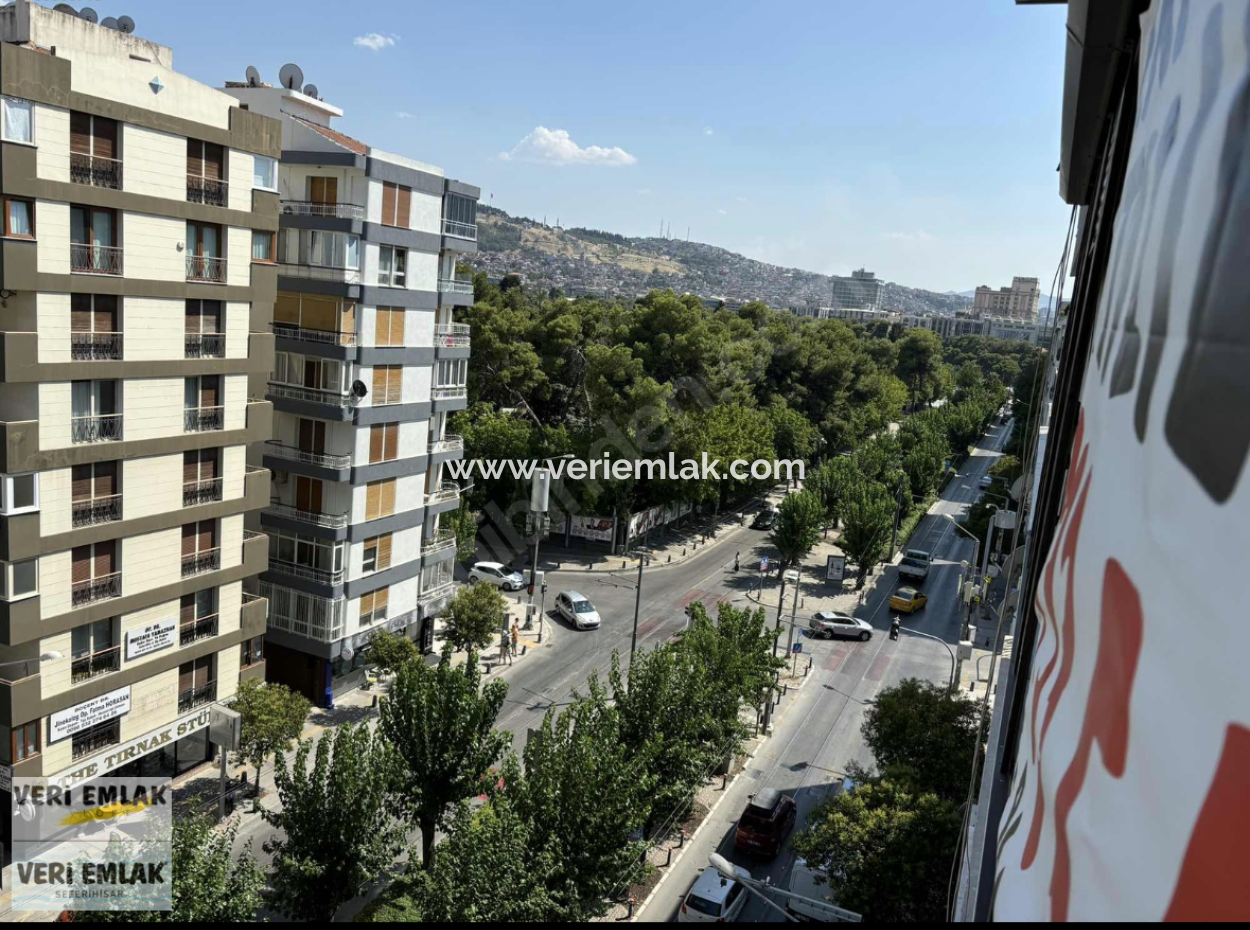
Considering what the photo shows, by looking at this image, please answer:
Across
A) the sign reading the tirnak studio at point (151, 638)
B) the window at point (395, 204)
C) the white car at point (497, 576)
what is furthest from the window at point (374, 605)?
the white car at point (497, 576)

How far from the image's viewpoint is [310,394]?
26.5 m

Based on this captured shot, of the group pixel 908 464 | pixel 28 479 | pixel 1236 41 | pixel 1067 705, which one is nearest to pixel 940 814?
pixel 1067 705

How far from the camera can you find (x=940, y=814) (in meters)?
17.6

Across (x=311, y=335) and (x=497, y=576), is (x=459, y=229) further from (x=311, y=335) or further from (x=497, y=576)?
(x=497, y=576)

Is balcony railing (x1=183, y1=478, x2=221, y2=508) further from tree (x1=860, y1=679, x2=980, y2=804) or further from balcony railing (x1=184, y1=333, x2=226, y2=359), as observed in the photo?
tree (x1=860, y1=679, x2=980, y2=804)

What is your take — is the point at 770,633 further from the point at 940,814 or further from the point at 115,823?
the point at 115,823

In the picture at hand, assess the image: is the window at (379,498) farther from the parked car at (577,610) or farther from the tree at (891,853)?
the tree at (891,853)

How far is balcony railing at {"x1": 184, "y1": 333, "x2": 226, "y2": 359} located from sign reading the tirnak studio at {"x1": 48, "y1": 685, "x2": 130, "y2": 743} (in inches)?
304

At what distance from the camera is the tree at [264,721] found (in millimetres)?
21797

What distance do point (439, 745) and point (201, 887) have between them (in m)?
5.86

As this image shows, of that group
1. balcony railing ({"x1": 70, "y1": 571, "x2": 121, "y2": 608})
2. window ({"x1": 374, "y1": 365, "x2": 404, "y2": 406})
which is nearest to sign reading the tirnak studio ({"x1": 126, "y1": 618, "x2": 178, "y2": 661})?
balcony railing ({"x1": 70, "y1": 571, "x2": 121, "y2": 608})

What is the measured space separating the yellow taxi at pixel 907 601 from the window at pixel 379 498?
25786 mm

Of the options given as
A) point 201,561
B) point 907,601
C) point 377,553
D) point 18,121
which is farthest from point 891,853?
point 907,601

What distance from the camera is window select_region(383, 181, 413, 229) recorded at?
26.5 m
